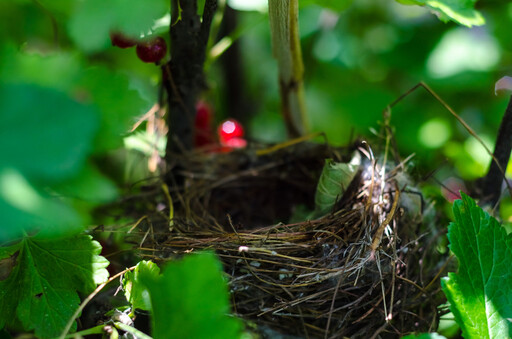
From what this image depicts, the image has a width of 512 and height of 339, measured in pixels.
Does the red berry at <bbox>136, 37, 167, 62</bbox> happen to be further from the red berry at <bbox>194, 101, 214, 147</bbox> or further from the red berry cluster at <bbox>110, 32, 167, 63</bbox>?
the red berry at <bbox>194, 101, 214, 147</bbox>

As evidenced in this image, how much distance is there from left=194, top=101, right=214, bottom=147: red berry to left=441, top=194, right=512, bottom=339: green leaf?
804 mm

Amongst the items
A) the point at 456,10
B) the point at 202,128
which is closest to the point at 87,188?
the point at 456,10

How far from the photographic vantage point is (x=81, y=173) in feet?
2.10

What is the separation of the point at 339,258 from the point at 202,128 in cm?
69

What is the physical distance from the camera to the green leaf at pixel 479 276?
0.82 m

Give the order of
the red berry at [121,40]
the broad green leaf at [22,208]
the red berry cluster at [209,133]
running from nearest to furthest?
the broad green leaf at [22,208] < the red berry at [121,40] < the red berry cluster at [209,133]

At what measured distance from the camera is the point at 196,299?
24.9 inches

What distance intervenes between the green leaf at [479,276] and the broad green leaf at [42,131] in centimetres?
62

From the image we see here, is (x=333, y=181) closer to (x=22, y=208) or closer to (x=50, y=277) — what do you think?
(x=50, y=277)

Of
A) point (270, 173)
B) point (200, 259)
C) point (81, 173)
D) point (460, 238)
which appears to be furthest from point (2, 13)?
point (460, 238)

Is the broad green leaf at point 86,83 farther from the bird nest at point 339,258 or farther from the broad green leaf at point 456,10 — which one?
the broad green leaf at point 456,10

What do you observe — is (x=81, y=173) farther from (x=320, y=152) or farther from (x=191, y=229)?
(x=320, y=152)

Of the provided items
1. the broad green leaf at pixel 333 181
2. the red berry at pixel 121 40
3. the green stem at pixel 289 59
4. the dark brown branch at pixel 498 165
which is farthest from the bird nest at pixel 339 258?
the red berry at pixel 121 40

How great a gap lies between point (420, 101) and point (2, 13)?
1.35m
